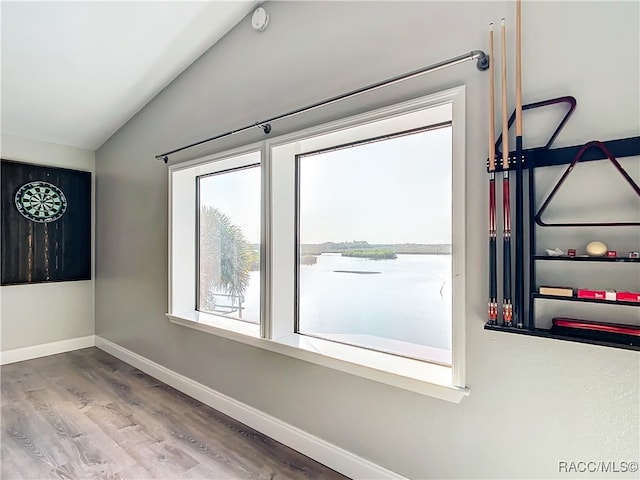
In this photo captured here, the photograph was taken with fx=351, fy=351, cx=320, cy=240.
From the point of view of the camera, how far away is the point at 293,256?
8.25ft

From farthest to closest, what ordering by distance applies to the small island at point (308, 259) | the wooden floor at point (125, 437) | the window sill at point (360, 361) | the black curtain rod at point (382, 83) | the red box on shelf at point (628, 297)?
the small island at point (308, 259)
the wooden floor at point (125, 437)
the window sill at point (360, 361)
the black curtain rod at point (382, 83)
the red box on shelf at point (628, 297)

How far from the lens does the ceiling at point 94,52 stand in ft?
7.66

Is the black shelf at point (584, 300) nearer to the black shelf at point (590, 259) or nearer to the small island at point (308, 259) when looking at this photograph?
the black shelf at point (590, 259)

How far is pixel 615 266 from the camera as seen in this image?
1.24m

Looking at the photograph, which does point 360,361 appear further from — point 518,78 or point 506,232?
point 518,78

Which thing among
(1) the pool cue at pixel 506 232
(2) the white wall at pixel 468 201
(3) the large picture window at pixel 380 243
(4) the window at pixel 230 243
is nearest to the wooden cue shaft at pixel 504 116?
(1) the pool cue at pixel 506 232

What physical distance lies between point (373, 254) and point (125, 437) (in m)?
2.02

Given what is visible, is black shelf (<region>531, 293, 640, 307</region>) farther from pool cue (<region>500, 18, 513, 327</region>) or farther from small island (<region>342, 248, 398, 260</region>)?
small island (<region>342, 248, 398, 260</region>)

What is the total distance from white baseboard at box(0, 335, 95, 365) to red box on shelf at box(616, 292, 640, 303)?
5.06 meters

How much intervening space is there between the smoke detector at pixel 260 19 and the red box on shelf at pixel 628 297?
244 centimetres

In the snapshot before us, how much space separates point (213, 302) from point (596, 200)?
2.85 metres

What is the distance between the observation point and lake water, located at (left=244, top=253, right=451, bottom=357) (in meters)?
1.90

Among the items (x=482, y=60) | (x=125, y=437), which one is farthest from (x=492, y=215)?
(x=125, y=437)

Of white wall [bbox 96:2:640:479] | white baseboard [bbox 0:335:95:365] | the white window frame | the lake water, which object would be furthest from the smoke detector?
white baseboard [bbox 0:335:95:365]
